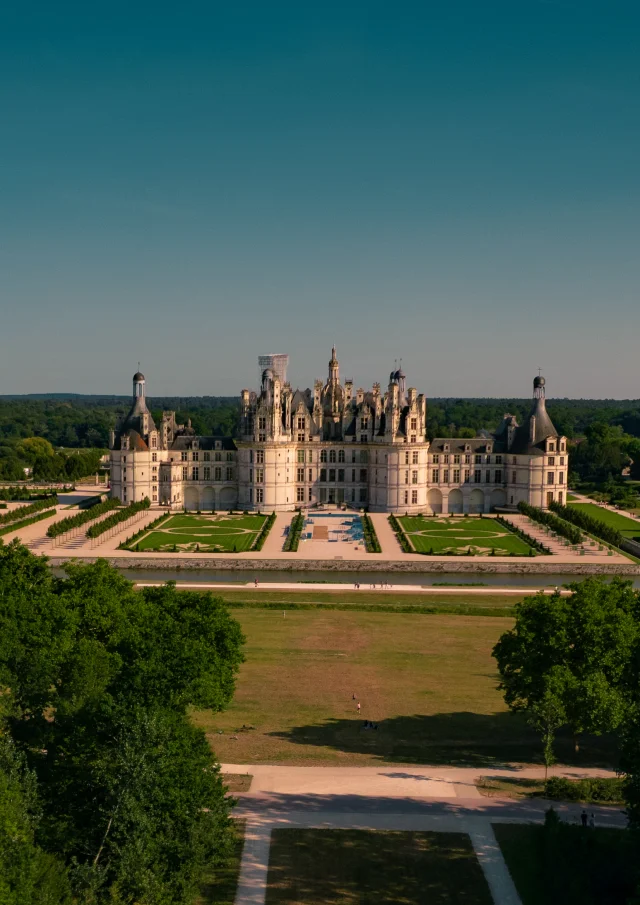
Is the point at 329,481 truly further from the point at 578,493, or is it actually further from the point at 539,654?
the point at 539,654

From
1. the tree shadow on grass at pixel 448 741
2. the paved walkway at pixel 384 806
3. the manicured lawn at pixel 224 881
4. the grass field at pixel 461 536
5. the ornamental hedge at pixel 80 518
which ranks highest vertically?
the ornamental hedge at pixel 80 518

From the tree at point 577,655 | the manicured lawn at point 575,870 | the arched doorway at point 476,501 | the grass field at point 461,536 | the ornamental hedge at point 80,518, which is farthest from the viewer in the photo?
the arched doorway at point 476,501

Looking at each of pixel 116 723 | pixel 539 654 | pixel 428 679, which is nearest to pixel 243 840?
pixel 116 723

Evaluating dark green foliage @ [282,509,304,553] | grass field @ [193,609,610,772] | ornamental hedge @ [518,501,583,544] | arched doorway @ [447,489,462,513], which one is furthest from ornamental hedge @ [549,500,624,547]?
grass field @ [193,609,610,772]

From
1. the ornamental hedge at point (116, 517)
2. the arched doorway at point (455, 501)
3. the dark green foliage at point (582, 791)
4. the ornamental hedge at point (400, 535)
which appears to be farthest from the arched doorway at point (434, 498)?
the dark green foliage at point (582, 791)

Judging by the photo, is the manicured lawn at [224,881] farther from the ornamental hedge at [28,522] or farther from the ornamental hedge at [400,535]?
the ornamental hedge at [28,522]

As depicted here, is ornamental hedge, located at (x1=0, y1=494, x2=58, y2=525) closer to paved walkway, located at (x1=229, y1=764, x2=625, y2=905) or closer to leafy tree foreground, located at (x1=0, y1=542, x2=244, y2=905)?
leafy tree foreground, located at (x1=0, y1=542, x2=244, y2=905)
